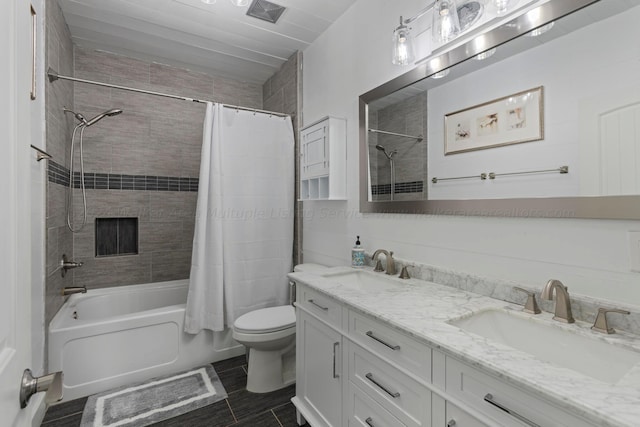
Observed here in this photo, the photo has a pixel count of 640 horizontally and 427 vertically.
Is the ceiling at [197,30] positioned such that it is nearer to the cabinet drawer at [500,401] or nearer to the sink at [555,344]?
the sink at [555,344]

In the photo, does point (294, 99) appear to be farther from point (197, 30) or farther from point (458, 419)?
point (458, 419)

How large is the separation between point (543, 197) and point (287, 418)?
1712mm

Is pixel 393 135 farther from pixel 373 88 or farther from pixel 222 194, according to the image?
pixel 222 194

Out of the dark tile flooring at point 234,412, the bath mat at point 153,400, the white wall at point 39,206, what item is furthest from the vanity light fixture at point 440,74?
the bath mat at point 153,400

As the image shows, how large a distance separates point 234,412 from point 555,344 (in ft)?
5.53

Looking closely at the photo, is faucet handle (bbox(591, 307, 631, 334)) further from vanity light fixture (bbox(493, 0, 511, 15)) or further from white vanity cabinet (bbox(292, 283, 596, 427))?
vanity light fixture (bbox(493, 0, 511, 15))

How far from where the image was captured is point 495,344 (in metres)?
0.88

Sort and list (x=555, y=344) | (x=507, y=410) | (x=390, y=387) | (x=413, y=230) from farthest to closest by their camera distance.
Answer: (x=413, y=230), (x=390, y=387), (x=555, y=344), (x=507, y=410)

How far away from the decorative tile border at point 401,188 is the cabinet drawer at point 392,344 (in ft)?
2.48

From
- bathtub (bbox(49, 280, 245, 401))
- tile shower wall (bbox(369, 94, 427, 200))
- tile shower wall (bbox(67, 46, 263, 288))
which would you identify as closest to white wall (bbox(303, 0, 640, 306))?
tile shower wall (bbox(369, 94, 427, 200))

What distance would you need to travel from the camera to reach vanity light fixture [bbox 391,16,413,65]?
5.14 ft

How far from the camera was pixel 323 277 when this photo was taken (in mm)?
1734

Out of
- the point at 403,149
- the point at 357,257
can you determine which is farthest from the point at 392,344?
the point at 403,149

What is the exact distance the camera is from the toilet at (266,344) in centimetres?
196
